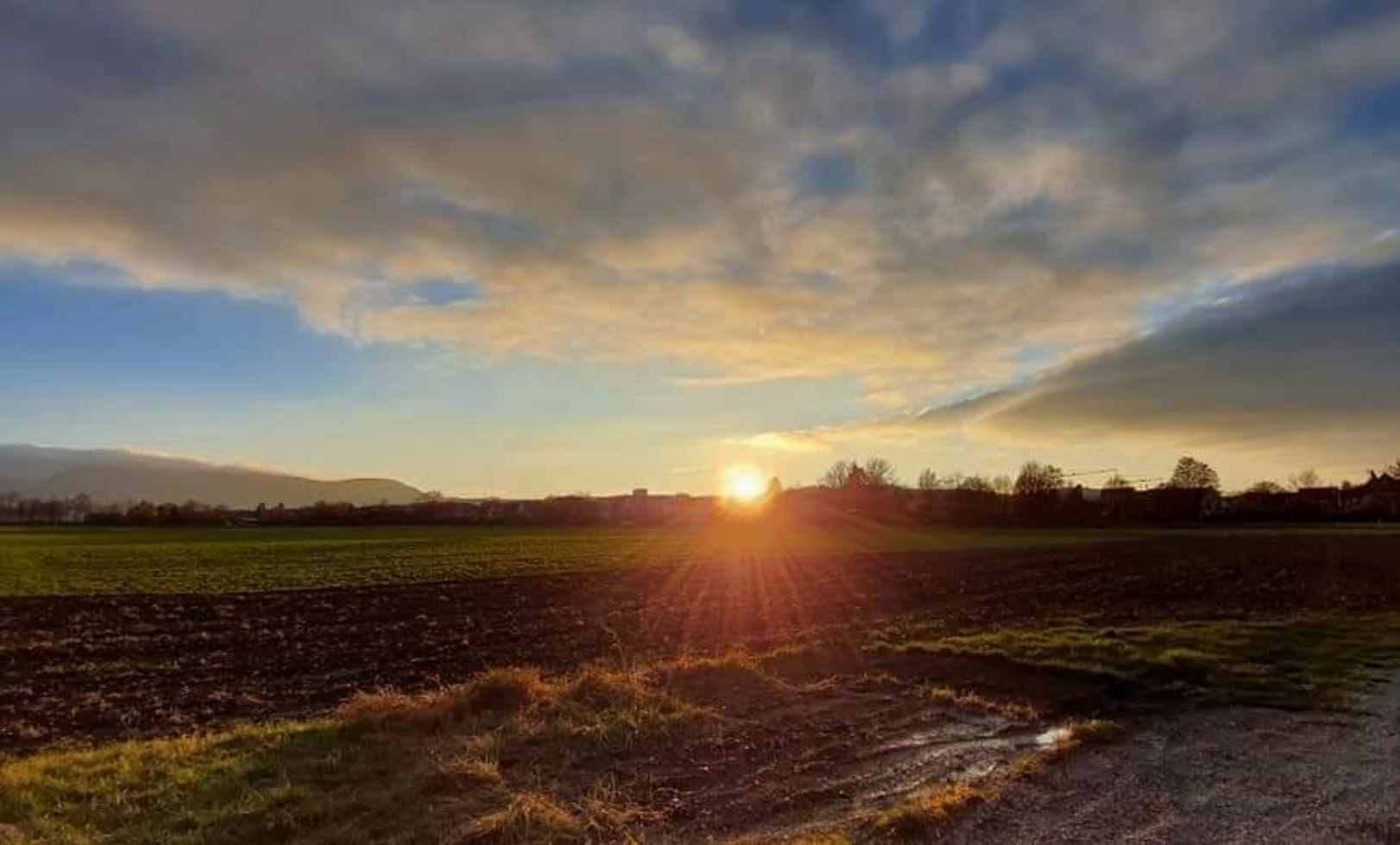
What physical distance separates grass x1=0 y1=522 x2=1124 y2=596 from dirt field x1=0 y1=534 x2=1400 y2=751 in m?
4.86

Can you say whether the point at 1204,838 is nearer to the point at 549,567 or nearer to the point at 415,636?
the point at 415,636

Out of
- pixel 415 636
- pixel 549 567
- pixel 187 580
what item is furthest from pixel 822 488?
pixel 415 636

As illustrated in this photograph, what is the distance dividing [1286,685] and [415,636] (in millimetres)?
17697

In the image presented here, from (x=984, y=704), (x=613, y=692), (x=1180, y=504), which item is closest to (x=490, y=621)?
(x=613, y=692)

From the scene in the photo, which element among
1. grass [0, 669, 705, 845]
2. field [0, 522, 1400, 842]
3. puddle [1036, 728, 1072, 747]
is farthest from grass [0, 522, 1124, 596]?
puddle [1036, 728, 1072, 747]

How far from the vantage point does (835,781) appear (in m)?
8.70

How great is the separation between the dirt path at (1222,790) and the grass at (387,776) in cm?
346

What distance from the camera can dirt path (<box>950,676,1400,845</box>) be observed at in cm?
734

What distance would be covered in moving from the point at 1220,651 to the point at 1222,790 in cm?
892

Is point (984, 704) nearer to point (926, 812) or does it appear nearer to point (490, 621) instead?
point (926, 812)

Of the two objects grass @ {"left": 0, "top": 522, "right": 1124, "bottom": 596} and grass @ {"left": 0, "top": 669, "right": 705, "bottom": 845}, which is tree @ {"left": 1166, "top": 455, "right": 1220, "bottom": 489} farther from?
grass @ {"left": 0, "top": 669, "right": 705, "bottom": 845}

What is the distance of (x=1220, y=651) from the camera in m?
16.4

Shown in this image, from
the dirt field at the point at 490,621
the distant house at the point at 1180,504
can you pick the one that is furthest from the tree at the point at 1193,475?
the dirt field at the point at 490,621

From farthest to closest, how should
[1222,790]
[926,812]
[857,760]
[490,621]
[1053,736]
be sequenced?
[490,621], [1053,736], [857,760], [1222,790], [926,812]
